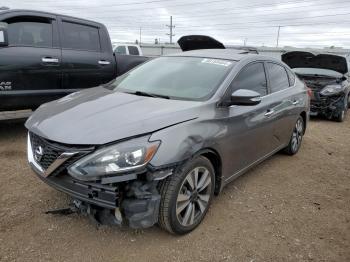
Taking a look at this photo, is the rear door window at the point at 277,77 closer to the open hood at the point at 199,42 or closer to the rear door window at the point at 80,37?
the open hood at the point at 199,42

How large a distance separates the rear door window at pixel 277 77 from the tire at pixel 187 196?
6.09 feet

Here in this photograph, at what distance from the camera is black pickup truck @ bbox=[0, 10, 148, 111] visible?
16.5 feet

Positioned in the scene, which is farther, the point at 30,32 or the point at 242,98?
the point at 30,32

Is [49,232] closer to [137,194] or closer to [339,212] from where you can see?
[137,194]

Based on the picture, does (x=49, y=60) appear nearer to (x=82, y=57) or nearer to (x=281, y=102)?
(x=82, y=57)

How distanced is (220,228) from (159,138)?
116 centimetres

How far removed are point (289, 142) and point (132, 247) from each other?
10.8 feet

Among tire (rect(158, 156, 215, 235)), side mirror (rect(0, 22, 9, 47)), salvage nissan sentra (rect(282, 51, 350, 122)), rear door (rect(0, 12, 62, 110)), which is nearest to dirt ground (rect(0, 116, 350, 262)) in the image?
tire (rect(158, 156, 215, 235))

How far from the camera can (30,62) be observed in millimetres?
5164

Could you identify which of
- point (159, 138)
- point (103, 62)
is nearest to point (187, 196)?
point (159, 138)

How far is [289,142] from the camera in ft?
17.5

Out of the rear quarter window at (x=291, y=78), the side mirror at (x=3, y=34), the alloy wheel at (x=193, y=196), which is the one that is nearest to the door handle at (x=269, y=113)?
the rear quarter window at (x=291, y=78)

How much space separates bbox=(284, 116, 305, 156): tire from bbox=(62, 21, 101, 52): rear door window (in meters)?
3.68

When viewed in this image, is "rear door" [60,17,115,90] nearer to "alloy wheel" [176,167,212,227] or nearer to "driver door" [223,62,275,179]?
"driver door" [223,62,275,179]
